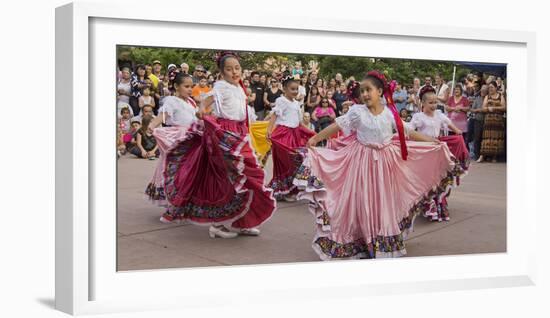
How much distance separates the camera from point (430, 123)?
22.4 ft

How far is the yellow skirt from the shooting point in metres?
6.37

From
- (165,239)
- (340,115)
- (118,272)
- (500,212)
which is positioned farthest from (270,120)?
(500,212)

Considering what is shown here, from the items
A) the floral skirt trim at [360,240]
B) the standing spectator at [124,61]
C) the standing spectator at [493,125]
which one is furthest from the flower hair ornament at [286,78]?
the standing spectator at [493,125]

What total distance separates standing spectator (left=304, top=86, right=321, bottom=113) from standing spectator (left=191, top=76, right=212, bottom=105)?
929mm

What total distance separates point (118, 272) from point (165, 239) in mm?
482

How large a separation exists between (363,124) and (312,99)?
49 centimetres

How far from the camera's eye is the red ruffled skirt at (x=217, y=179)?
625 centimetres

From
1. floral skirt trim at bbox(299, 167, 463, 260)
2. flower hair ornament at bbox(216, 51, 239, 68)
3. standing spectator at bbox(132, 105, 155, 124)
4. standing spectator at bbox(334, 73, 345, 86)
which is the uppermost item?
flower hair ornament at bbox(216, 51, 239, 68)

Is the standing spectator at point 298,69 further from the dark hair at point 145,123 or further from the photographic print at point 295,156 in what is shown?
the dark hair at point 145,123

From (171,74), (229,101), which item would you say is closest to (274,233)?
(229,101)

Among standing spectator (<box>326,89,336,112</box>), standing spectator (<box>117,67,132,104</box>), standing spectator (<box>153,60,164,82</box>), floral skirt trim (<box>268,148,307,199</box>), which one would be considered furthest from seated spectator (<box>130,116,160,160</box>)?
standing spectator (<box>326,89,336,112</box>)

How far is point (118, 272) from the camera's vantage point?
Result: 570 cm

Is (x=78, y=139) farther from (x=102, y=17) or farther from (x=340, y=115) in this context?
(x=340, y=115)

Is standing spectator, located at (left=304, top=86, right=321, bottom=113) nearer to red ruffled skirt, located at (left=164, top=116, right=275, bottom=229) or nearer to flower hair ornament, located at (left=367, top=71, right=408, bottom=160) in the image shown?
flower hair ornament, located at (left=367, top=71, right=408, bottom=160)
